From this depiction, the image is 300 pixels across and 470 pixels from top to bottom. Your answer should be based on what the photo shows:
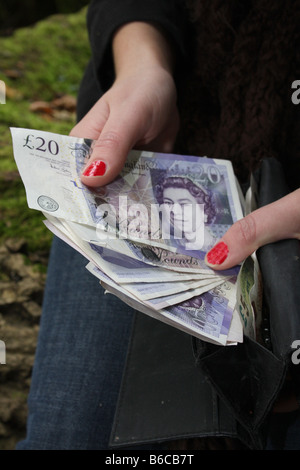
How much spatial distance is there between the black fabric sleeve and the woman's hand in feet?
0.08

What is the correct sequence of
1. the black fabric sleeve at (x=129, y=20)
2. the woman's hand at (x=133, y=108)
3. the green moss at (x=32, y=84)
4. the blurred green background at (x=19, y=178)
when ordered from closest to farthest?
the woman's hand at (x=133, y=108), the black fabric sleeve at (x=129, y=20), the blurred green background at (x=19, y=178), the green moss at (x=32, y=84)

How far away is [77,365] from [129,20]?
35.1 inches

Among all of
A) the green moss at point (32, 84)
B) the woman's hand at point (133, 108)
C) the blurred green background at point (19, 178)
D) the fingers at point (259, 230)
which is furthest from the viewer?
the green moss at point (32, 84)

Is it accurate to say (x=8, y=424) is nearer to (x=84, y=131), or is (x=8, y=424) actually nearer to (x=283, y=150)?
(x=84, y=131)

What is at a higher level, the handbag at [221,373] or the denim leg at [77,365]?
the handbag at [221,373]

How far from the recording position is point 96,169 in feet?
3.36

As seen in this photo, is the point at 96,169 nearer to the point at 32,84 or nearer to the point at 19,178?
the point at 19,178

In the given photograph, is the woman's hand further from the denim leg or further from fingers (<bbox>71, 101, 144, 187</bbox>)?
the denim leg

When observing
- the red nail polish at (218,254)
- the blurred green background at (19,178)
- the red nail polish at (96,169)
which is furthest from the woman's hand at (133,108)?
the blurred green background at (19,178)

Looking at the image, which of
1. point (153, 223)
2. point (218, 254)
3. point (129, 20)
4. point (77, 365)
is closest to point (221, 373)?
point (218, 254)

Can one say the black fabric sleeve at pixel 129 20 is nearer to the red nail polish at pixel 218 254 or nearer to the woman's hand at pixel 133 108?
the woman's hand at pixel 133 108

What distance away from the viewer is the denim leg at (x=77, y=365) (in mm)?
1150

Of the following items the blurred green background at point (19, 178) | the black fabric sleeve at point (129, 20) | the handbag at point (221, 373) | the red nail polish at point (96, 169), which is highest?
the black fabric sleeve at point (129, 20)

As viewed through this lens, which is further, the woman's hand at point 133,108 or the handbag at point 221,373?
the woman's hand at point 133,108
